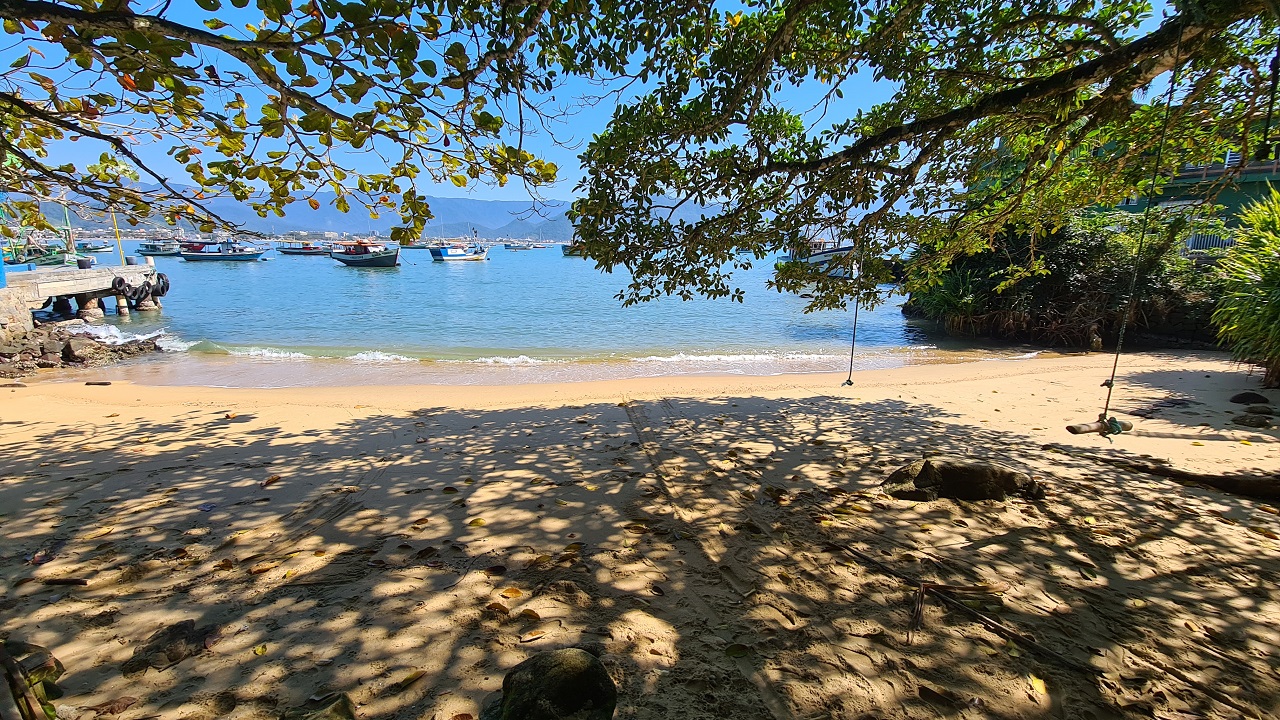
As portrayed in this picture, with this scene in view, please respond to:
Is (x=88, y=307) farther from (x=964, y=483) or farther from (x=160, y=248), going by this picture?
(x=160, y=248)

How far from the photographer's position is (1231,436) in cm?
526

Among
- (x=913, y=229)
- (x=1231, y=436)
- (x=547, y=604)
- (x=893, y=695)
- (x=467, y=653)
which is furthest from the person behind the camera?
(x=913, y=229)

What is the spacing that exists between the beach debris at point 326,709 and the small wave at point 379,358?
43.0ft

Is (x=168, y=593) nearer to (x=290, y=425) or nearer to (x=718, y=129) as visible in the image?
(x=290, y=425)

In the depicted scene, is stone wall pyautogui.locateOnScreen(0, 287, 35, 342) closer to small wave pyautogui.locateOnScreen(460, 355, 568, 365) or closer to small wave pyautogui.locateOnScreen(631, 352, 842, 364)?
small wave pyautogui.locateOnScreen(460, 355, 568, 365)

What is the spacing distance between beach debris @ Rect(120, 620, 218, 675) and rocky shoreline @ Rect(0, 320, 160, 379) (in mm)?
13892

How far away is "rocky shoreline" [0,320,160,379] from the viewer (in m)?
11.8

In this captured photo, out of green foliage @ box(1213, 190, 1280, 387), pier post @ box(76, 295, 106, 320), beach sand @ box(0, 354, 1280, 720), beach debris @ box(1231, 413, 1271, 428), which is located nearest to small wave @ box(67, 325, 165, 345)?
pier post @ box(76, 295, 106, 320)

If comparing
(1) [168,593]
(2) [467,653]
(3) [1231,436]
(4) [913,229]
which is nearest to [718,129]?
(4) [913,229]

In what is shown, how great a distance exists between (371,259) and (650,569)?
5294 cm

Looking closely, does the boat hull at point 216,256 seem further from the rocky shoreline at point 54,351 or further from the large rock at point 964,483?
the large rock at point 964,483

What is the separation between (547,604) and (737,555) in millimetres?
1157

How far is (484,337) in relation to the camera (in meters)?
18.4

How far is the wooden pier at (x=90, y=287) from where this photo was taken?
58.6 ft
